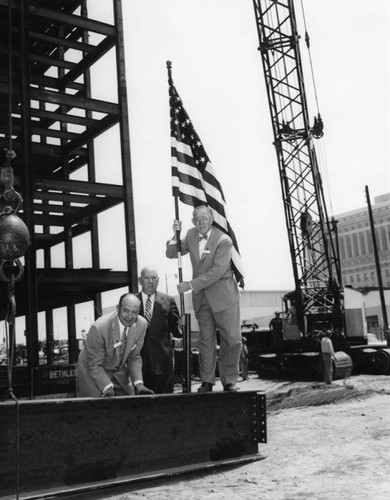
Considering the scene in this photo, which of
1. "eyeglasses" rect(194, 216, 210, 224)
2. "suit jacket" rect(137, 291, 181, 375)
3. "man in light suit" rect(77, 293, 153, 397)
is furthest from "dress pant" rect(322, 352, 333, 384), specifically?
"man in light suit" rect(77, 293, 153, 397)

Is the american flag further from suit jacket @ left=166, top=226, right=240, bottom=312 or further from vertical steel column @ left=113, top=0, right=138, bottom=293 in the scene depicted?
vertical steel column @ left=113, top=0, right=138, bottom=293

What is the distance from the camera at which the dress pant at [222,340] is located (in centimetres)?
603

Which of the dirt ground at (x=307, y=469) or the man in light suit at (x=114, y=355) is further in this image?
the man in light suit at (x=114, y=355)

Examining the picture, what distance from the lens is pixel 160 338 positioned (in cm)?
659

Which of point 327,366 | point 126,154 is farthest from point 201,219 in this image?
point 327,366

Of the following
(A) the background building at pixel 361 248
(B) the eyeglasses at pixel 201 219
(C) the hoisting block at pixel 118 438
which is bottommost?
(C) the hoisting block at pixel 118 438

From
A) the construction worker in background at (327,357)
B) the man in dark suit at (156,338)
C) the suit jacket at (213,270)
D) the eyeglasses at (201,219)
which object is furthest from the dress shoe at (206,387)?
the construction worker in background at (327,357)

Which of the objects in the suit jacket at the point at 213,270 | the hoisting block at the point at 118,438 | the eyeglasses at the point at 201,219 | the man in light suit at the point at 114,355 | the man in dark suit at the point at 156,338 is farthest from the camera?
the man in dark suit at the point at 156,338

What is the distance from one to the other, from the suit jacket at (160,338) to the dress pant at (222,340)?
0.60 metres

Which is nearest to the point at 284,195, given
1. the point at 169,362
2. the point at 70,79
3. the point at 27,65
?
the point at 70,79

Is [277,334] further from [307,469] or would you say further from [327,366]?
[307,469]

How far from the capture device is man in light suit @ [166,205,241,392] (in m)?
6.02

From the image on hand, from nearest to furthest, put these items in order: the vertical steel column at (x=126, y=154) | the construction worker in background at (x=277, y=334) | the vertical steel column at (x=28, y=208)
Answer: the vertical steel column at (x=28, y=208) < the vertical steel column at (x=126, y=154) < the construction worker in background at (x=277, y=334)

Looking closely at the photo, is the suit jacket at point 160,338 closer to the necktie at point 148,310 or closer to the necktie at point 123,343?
the necktie at point 148,310
